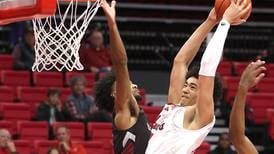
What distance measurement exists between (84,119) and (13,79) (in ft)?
3.71

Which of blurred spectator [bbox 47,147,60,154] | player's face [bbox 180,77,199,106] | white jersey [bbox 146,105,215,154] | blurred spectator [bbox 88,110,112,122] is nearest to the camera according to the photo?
white jersey [bbox 146,105,215,154]

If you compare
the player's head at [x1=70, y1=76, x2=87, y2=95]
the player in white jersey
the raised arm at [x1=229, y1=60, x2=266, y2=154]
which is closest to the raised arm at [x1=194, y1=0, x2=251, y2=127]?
the player in white jersey

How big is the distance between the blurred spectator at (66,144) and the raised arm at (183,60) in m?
3.67

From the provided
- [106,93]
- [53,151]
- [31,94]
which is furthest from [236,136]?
[31,94]

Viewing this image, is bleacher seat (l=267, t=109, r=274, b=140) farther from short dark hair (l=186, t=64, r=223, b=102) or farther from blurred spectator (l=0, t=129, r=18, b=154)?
short dark hair (l=186, t=64, r=223, b=102)

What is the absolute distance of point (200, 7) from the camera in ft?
40.2

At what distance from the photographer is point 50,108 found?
30.6 ft

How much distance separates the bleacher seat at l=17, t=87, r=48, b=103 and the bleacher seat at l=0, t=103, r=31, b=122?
334mm

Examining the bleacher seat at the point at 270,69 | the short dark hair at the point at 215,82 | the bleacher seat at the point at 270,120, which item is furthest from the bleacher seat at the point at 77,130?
the short dark hair at the point at 215,82

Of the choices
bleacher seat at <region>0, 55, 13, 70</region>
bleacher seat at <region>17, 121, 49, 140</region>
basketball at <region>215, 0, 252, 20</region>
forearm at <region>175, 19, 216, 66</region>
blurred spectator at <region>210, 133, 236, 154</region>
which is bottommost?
blurred spectator at <region>210, 133, 236, 154</region>

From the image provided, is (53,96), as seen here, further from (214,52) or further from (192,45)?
(214,52)

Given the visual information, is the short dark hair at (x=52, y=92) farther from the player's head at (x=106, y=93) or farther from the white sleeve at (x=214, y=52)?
the white sleeve at (x=214, y=52)

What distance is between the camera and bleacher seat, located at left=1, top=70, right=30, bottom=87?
32.9 feet

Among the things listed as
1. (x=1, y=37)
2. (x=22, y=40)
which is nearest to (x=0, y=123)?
(x=22, y=40)
